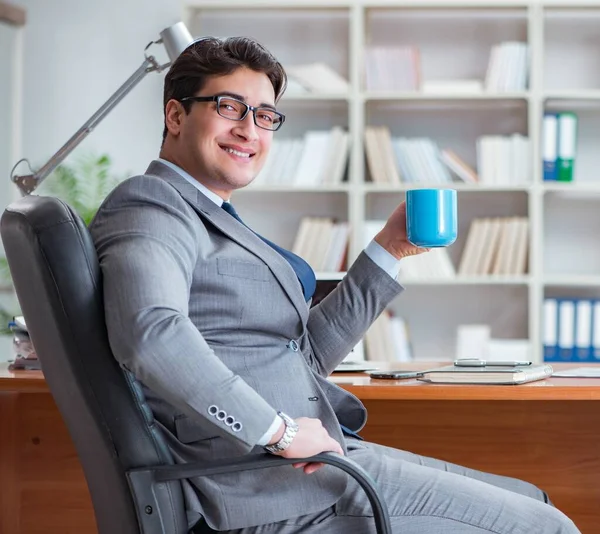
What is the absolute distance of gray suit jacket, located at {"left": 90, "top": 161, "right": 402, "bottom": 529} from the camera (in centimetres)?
120

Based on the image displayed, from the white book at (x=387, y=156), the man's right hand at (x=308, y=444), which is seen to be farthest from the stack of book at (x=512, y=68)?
the man's right hand at (x=308, y=444)

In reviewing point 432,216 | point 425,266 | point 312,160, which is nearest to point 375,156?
point 312,160

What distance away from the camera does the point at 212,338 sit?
138cm

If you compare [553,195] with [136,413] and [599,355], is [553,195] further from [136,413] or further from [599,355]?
[136,413]

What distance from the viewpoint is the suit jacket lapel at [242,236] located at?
146cm

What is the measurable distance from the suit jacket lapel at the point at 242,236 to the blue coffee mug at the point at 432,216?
0.88 feet

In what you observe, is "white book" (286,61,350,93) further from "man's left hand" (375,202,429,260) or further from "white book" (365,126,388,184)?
"man's left hand" (375,202,429,260)

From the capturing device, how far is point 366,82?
427cm

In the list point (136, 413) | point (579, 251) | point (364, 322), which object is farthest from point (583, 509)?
point (579, 251)

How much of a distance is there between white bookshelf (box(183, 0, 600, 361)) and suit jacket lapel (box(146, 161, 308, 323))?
278 centimetres

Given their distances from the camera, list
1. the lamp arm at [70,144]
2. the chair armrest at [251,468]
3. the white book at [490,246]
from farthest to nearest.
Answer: the white book at [490,246] → the lamp arm at [70,144] → the chair armrest at [251,468]

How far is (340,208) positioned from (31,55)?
1758 mm

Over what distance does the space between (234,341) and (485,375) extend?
0.63m

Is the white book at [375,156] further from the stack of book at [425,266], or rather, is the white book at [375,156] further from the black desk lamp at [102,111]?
the black desk lamp at [102,111]
